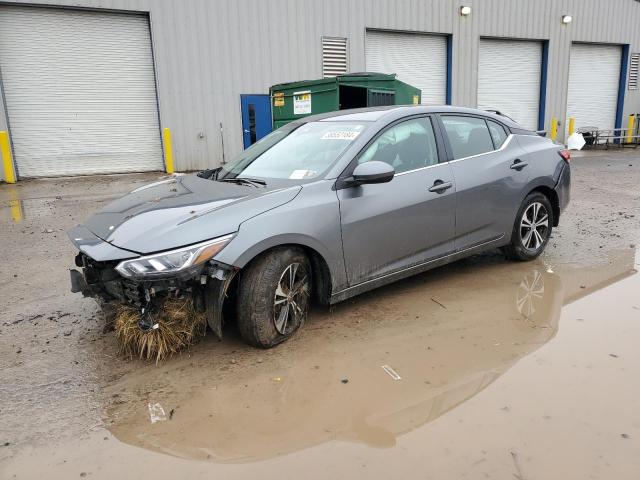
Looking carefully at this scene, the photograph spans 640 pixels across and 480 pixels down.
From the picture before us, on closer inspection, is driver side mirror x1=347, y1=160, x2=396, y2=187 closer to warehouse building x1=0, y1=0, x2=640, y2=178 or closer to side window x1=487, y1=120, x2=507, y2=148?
side window x1=487, y1=120, x2=507, y2=148

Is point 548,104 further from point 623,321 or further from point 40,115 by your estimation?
point 623,321

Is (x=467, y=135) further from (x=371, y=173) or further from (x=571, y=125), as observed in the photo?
(x=571, y=125)

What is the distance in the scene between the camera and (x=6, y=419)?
2824 millimetres

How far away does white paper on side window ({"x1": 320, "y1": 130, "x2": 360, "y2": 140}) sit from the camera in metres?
4.06

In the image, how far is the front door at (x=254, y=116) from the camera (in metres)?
15.0

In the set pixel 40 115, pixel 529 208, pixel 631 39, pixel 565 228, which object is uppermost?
pixel 631 39

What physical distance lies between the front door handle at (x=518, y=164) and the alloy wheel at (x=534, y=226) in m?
0.40

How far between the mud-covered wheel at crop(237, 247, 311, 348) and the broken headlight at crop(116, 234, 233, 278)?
345 mm

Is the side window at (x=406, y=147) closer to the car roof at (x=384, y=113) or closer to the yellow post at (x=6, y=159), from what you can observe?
the car roof at (x=384, y=113)

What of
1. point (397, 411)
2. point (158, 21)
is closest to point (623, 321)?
point (397, 411)

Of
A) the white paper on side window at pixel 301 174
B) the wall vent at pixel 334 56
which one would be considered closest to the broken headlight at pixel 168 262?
the white paper on side window at pixel 301 174

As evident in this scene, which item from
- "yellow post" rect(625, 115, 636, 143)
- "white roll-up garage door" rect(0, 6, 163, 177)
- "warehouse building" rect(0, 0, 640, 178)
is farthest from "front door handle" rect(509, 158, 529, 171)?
"yellow post" rect(625, 115, 636, 143)

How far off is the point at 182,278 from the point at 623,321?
3139 mm

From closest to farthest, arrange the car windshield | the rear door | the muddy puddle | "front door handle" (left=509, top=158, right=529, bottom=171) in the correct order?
the muddy puddle, the car windshield, the rear door, "front door handle" (left=509, top=158, right=529, bottom=171)
